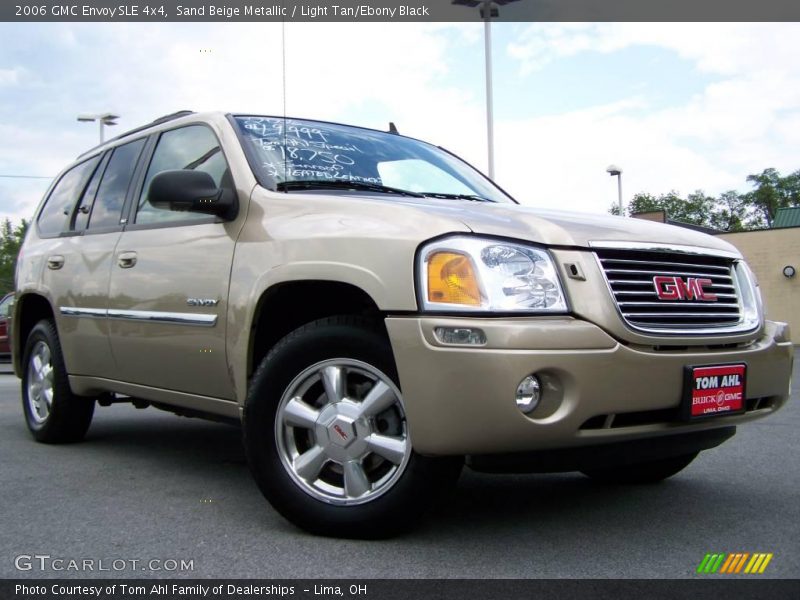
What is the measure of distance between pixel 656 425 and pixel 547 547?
58 centimetres

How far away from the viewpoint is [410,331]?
277cm

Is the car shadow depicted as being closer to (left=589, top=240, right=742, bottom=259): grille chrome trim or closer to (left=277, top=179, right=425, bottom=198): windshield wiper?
(left=589, top=240, right=742, bottom=259): grille chrome trim

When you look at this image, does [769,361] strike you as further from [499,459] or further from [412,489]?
[412,489]

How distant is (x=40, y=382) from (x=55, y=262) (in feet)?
2.85

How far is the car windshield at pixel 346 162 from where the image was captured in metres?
3.80

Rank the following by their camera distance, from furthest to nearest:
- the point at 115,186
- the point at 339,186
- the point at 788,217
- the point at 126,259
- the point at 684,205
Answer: the point at 684,205, the point at 788,217, the point at 115,186, the point at 126,259, the point at 339,186

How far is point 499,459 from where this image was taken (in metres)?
2.79

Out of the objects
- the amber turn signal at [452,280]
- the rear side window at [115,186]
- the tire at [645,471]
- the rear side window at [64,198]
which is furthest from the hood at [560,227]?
the rear side window at [64,198]

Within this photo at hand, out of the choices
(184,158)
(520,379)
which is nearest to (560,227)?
(520,379)

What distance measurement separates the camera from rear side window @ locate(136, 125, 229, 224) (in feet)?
13.1

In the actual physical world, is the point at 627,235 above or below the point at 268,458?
above

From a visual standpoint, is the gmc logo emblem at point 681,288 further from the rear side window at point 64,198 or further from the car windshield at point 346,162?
the rear side window at point 64,198

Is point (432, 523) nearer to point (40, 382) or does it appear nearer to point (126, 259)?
point (126, 259)

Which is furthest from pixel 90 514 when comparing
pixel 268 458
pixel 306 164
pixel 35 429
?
pixel 35 429
